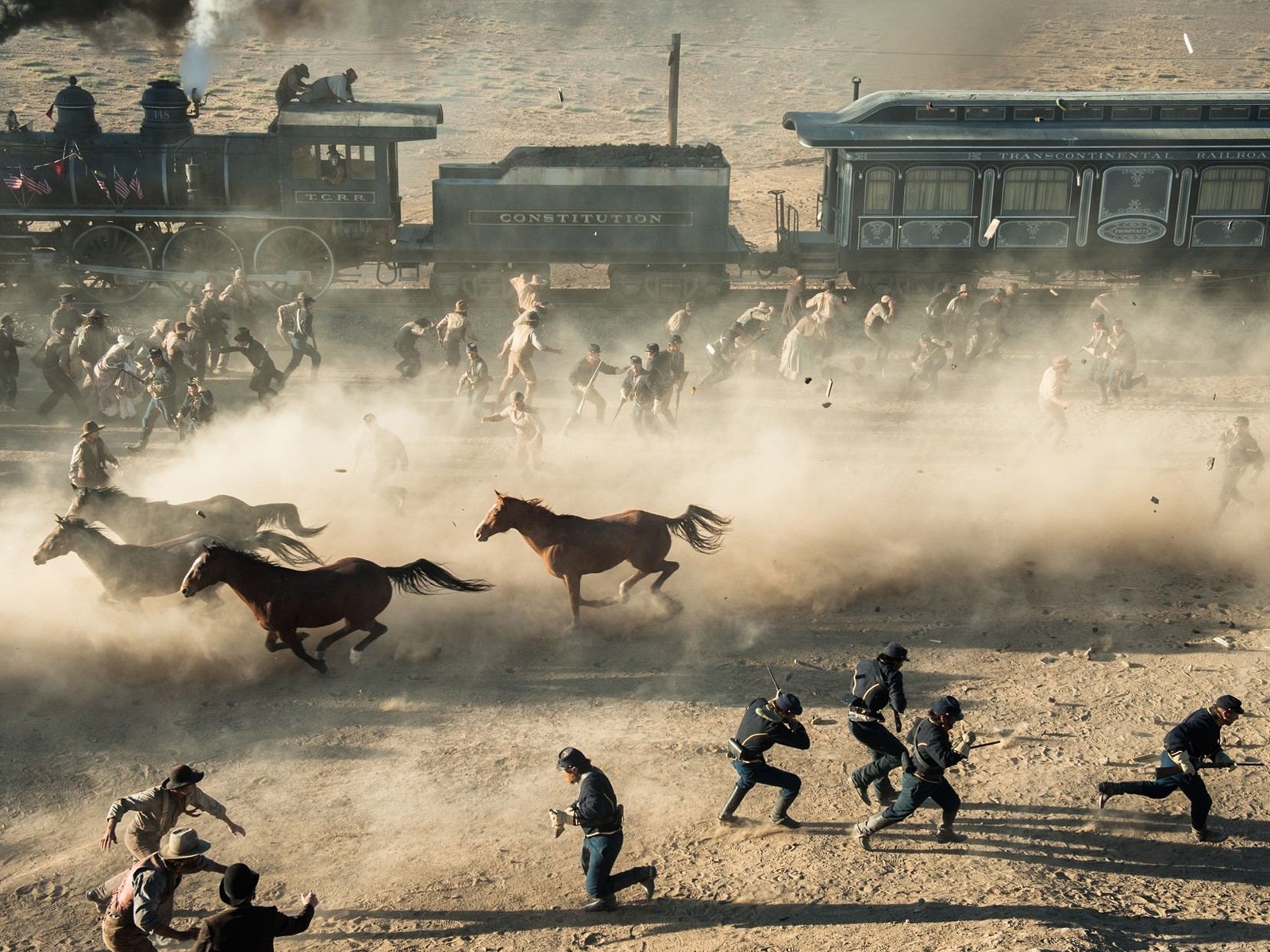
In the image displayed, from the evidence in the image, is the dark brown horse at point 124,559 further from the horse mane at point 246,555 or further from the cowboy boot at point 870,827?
the cowboy boot at point 870,827

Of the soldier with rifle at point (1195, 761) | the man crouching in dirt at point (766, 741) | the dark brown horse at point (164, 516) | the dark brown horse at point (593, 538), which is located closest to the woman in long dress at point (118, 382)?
the dark brown horse at point (164, 516)

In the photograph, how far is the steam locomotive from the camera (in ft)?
73.4

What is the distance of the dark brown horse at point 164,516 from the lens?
12.1 m

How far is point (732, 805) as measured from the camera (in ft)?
28.9

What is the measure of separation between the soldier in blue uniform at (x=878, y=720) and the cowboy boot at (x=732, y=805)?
0.86 m

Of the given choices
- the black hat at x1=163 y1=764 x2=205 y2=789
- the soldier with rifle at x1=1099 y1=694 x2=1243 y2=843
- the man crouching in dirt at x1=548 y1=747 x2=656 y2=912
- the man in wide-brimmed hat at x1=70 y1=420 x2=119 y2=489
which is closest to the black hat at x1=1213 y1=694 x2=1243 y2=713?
Answer: the soldier with rifle at x1=1099 y1=694 x2=1243 y2=843

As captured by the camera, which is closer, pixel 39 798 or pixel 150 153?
pixel 39 798

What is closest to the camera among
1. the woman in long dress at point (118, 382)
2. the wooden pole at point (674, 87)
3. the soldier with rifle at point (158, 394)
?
the soldier with rifle at point (158, 394)

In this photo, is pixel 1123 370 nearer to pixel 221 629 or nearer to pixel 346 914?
pixel 221 629

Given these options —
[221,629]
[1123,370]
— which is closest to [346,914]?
[221,629]

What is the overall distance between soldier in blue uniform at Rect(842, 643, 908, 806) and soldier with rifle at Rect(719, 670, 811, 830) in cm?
51

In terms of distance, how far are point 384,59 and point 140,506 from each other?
1605 inches

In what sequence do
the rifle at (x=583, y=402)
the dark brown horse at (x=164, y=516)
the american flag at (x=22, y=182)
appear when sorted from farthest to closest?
the american flag at (x=22, y=182), the rifle at (x=583, y=402), the dark brown horse at (x=164, y=516)

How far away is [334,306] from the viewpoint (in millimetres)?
23031
